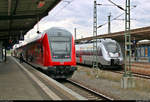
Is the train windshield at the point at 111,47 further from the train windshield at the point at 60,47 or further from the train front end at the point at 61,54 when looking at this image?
the train windshield at the point at 60,47

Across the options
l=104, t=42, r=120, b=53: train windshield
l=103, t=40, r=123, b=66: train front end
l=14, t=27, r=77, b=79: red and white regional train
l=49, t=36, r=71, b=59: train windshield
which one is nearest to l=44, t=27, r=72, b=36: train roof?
l=14, t=27, r=77, b=79: red and white regional train

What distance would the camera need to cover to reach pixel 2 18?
19.8m

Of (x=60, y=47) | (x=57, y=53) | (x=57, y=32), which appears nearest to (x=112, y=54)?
(x=57, y=32)

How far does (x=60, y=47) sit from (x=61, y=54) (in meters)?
0.49

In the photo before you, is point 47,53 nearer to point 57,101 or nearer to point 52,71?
point 52,71

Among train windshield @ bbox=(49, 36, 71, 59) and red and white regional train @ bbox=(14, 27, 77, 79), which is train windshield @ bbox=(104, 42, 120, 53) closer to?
red and white regional train @ bbox=(14, 27, 77, 79)

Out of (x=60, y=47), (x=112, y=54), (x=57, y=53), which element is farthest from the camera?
(x=112, y=54)

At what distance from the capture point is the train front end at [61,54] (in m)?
14.0

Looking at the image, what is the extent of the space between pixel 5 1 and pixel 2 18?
17.7 feet

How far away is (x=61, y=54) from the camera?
14242 mm

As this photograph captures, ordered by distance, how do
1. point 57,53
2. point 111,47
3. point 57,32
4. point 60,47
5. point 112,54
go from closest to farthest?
point 57,53 < point 60,47 < point 57,32 < point 112,54 < point 111,47

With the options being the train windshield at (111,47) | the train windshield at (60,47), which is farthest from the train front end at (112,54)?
the train windshield at (60,47)

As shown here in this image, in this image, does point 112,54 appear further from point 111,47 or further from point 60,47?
point 60,47

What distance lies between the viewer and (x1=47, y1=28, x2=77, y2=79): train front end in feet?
45.9
